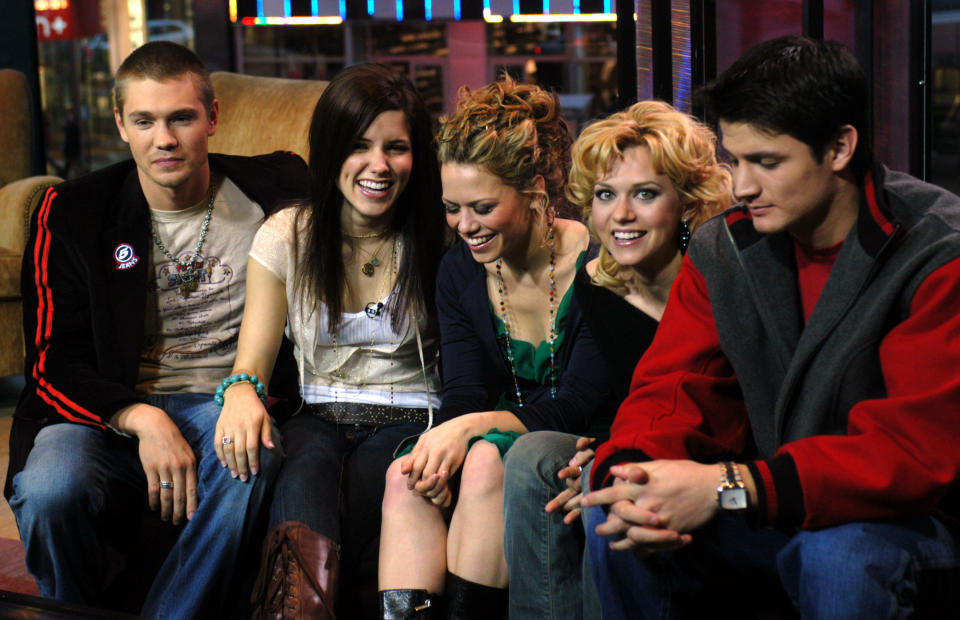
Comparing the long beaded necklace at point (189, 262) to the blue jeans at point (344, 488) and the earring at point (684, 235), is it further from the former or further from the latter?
the earring at point (684, 235)

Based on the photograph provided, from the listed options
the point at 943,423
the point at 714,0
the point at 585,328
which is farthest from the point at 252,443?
the point at 714,0

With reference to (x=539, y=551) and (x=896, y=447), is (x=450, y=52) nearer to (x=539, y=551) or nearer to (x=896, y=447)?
(x=539, y=551)

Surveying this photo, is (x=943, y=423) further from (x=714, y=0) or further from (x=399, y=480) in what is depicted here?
(x=714, y=0)

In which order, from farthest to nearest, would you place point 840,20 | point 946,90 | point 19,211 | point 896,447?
1. point 946,90
2. point 19,211
3. point 840,20
4. point 896,447

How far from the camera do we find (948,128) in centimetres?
527

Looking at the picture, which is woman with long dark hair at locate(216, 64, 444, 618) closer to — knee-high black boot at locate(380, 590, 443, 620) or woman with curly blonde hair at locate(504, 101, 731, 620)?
knee-high black boot at locate(380, 590, 443, 620)

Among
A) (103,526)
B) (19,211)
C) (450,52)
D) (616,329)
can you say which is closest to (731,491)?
(616,329)

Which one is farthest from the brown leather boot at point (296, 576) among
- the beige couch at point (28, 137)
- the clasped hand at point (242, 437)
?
the beige couch at point (28, 137)

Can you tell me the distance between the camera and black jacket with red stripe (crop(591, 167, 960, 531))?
1308 millimetres

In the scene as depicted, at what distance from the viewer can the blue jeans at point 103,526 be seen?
1.81 meters

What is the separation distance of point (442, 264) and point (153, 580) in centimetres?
83

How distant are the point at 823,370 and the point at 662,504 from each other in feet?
0.99

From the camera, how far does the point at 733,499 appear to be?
4.51 feet

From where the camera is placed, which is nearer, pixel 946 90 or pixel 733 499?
pixel 733 499
